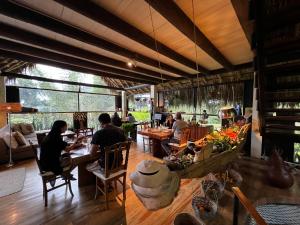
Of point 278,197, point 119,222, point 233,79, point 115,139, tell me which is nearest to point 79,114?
point 115,139

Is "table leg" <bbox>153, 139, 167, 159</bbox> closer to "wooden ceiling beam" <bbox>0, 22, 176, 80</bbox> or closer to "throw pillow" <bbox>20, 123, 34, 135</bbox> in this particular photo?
"wooden ceiling beam" <bbox>0, 22, 176, 80</bbox>

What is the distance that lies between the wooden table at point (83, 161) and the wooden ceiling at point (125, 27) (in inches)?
70.4

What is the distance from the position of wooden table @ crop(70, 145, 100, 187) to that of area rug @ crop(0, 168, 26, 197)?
106 cm

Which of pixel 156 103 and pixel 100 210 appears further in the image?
pixel 156 103

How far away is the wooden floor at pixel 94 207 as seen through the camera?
1935mm

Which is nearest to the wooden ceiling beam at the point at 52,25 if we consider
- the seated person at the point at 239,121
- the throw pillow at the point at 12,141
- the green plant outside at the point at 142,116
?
the seated person at the point at 239,121

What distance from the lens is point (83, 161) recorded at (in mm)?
2295

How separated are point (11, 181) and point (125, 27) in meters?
3.51

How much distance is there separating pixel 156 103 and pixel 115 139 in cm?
544

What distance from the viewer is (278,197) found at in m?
2.26

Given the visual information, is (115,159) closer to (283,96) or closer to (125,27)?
(125,27)

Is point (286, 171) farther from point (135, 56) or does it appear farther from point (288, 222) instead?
point (135, 56)

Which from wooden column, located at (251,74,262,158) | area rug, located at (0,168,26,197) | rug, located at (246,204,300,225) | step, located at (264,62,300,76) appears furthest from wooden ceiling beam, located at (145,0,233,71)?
area rug, located at (0,168,26,197)

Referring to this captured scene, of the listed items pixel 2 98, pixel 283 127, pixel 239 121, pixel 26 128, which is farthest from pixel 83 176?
pixel 2 98
